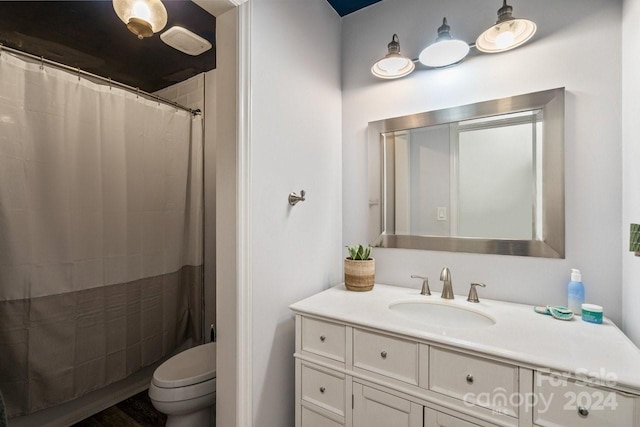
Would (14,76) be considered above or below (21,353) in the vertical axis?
above

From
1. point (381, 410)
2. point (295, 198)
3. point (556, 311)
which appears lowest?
point (381, 410)

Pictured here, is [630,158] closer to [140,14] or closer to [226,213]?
[226,213]

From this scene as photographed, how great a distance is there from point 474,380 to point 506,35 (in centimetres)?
138

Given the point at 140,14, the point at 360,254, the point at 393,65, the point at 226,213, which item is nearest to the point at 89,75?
the point at 140,14

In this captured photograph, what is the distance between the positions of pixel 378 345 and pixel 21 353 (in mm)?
1823

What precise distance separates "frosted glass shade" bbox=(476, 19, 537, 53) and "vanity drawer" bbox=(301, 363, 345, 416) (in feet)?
5.09

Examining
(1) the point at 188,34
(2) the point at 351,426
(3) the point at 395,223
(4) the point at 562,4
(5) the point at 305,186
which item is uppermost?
(1) the point at 188,34

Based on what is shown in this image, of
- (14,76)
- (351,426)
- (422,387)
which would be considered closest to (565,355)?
(422,387)

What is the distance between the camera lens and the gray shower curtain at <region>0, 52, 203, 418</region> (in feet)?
4.85

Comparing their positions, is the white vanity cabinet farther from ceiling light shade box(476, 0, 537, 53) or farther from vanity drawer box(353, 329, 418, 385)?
ceiling light shade box(476, 0, 537, 53)

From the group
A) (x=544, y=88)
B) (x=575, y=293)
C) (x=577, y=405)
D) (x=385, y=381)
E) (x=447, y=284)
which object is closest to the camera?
(x=577, y=405)

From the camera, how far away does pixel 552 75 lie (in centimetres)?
123

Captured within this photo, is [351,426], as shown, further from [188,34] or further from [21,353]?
[188,34]

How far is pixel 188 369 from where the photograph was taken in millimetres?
1514
